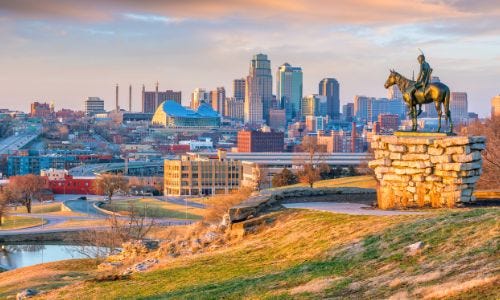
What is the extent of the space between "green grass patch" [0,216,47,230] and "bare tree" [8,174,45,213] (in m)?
A: 8.75

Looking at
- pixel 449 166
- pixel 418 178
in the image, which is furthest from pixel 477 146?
pixel 418 178

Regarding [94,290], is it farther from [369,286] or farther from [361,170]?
[361,170]

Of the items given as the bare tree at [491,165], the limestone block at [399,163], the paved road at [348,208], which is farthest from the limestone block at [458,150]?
the bare tree at [491,165]

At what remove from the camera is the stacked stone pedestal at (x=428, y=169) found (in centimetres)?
1894

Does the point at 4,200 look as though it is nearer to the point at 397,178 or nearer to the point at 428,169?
the point at 397,178

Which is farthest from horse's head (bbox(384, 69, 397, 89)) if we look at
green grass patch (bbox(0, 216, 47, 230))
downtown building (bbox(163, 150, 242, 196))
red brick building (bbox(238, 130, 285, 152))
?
red brick building (bbox(238, 130, 285, 152))

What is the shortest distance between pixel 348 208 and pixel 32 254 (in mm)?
38532

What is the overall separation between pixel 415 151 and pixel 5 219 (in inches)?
2344

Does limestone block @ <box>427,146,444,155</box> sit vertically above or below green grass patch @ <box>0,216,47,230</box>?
above

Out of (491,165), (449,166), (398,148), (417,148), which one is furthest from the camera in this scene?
(491,165)

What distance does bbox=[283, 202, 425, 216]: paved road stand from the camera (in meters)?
18.3

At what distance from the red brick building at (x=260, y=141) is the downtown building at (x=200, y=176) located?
65187mm

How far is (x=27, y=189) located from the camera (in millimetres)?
89812

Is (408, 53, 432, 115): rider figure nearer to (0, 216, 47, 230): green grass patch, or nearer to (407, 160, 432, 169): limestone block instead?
(407, 160, 432, 169): limestone block
